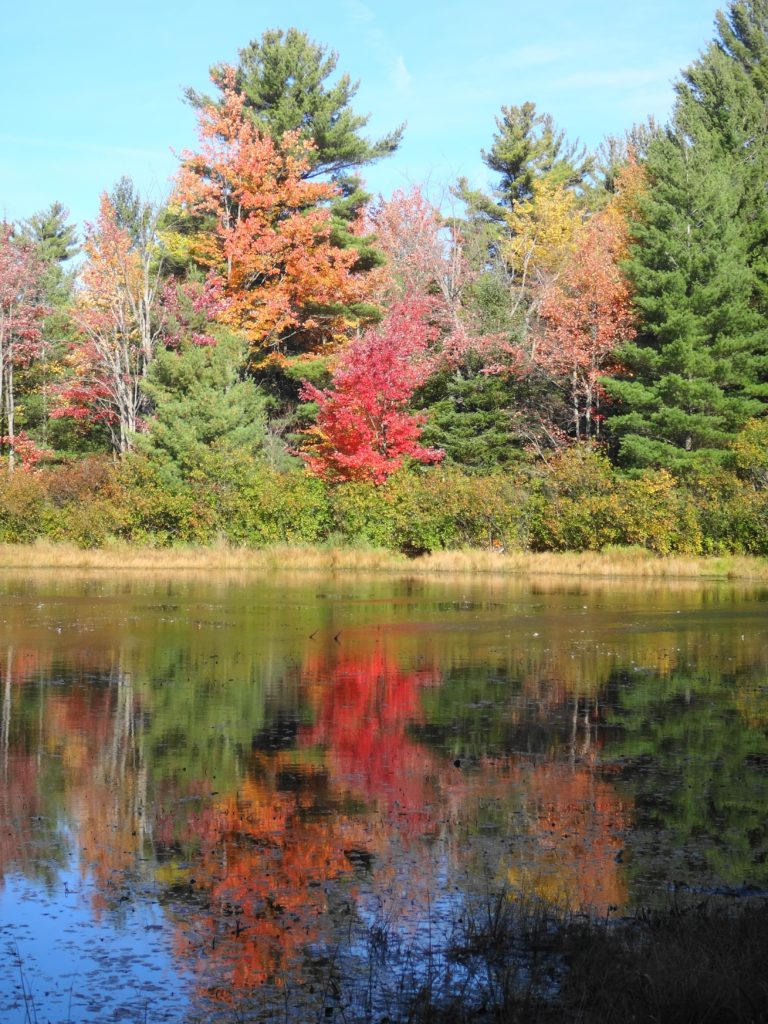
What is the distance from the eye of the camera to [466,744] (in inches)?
474

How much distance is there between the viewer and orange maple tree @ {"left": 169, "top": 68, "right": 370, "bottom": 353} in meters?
48.4

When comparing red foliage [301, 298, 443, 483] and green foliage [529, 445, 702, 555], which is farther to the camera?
red foliage [301, 298, 443, 483]

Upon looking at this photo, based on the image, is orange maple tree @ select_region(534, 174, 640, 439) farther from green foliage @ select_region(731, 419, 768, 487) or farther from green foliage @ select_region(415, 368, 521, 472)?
green foliage @ select_region(731, 419, 768, 487)

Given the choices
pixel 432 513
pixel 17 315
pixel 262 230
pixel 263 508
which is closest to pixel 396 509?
pixel 432 513

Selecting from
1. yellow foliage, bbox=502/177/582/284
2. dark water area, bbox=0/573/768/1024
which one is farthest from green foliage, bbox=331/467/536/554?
yellow foliage, bbox=502/177/582/284

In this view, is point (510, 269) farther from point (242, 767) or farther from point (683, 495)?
point (242, 767)

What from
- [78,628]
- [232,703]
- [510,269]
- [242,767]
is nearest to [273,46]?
[510,269]

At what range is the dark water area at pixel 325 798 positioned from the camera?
6473 mm

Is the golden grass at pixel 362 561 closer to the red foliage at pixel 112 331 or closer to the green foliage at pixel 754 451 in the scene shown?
the green foliage at pixel 754 451

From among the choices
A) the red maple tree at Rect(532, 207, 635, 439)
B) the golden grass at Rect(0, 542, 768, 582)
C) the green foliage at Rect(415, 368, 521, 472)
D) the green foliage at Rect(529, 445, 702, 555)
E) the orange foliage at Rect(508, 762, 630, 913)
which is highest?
the red maple tree at Rect(532, 207, 635, 439)

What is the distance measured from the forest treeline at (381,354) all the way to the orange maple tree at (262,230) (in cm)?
14

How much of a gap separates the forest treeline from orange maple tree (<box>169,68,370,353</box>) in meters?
0.14

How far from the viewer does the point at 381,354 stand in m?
41.6

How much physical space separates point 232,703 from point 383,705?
1680 mm
